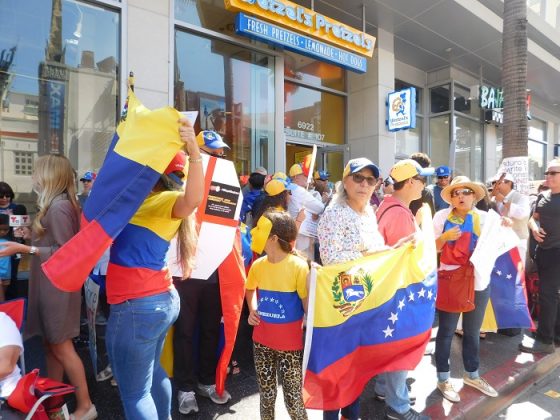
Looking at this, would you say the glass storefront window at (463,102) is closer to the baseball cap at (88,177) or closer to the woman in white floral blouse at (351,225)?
the baseball cap at (88,177)

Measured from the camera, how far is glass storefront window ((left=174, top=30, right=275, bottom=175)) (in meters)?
7.11

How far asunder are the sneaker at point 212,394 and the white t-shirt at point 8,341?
145 centimetres

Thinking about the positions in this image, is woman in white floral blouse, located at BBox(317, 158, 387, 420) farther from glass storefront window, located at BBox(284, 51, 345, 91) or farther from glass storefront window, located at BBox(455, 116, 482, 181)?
glass storefront window, located at BBox(455, 116, 482, 181)

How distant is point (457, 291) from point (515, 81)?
192 inches

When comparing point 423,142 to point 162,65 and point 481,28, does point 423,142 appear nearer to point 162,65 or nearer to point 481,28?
point 481,28

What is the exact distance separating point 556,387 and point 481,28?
898 cm

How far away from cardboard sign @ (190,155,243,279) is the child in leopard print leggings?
1.38 feet

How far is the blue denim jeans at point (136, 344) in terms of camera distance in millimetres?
1885

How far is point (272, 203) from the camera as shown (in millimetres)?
3789

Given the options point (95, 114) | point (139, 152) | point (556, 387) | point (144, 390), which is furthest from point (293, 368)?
point (95, 114)

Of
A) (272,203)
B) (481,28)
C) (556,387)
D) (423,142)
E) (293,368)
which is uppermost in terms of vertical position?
(481,28)

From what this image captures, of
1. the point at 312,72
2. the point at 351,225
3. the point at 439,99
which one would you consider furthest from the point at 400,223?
the point at 439,99

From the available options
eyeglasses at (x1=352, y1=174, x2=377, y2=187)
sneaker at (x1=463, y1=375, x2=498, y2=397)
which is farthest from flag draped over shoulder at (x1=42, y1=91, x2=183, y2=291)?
sneaker at (x1=463, y1=375, x2=498, y2=397)

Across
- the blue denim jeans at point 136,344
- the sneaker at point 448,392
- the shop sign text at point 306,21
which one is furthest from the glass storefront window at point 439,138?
the blue denim jeans at point 136,344
